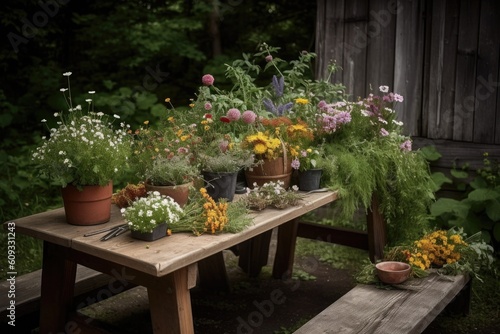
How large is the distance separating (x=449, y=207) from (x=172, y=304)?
3.54 m

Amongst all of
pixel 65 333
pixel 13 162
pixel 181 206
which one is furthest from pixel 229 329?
pixel 13 162

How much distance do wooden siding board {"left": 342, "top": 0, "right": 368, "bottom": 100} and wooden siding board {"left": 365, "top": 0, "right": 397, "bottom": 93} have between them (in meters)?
0.07

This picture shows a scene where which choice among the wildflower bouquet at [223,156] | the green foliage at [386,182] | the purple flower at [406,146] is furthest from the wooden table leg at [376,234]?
the wildflower bouquet at [223,156]

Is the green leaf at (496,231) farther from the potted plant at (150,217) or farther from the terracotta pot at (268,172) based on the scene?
the potted plant at (150,217)

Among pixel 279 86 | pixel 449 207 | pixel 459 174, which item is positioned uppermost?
pixel 279 86

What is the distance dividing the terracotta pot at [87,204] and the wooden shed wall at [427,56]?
337cm

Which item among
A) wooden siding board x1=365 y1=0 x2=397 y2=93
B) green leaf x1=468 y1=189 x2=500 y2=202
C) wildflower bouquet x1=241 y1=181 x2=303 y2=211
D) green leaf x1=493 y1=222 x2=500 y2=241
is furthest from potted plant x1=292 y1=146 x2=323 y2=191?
wooden siding board x1=365 y1=0 x2=397 y2=93

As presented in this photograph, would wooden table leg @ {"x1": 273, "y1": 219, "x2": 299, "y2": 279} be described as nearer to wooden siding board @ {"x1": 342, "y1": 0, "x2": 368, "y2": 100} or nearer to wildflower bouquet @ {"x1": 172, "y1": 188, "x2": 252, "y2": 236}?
wooden siding board @ {"x1": 342, "y1": 0, "x2": 368, "y2": 100}

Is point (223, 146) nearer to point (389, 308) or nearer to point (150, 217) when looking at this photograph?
point (150, 217)

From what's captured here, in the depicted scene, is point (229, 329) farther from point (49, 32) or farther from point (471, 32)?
point (49, 32)

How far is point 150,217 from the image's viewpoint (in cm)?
292

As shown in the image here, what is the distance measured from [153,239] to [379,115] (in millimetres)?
2218

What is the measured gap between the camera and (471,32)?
5836 millimetres

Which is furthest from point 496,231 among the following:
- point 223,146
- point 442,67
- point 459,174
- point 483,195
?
point 223,146
